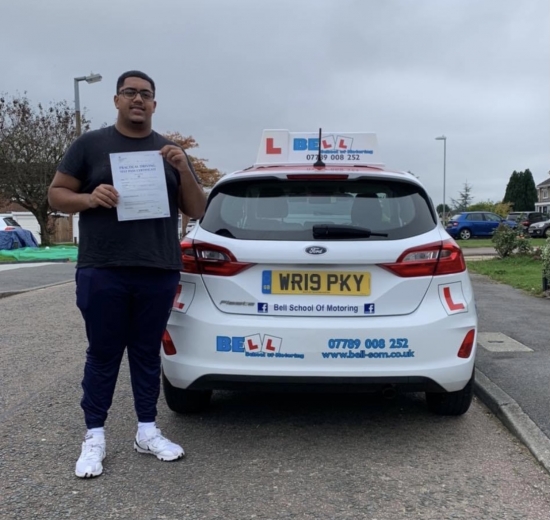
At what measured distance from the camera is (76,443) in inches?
146

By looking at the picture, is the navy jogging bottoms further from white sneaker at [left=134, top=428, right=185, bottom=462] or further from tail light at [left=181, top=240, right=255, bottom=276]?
tail light at [left=181, top=240, right=255, bottom=276]

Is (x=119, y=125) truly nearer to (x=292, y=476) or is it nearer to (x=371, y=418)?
(x=292, y=476)

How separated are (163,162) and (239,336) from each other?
3.36ft

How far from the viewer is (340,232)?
3539 mm

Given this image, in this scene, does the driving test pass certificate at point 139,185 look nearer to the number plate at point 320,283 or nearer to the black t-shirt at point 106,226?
the black t-shirt at point 106,226

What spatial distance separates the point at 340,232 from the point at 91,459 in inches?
70.9

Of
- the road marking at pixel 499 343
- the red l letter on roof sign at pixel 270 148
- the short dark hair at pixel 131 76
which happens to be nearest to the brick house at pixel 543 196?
the road marking at pixel 499 343

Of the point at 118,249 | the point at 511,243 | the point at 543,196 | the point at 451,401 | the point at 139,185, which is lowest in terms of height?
the point at 543,196

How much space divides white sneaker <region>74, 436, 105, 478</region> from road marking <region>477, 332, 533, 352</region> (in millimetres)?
3972

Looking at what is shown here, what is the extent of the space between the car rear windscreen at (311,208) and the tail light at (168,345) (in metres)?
0.67

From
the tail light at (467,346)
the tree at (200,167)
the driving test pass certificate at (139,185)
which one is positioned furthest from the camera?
the tree at (200,167)

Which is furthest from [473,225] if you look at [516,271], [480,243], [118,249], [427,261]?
[118,249]

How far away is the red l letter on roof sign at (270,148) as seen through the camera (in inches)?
183

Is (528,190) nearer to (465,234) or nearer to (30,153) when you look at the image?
(465,234)
